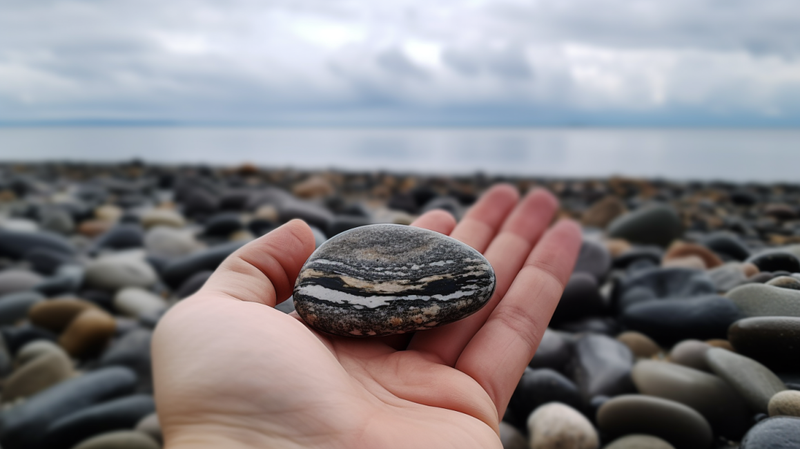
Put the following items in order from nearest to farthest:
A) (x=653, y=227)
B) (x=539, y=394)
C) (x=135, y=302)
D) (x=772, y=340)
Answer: (x=772, y=340)
(x=539, y=394)
(x=135, y=302)
(x=653, y=227)

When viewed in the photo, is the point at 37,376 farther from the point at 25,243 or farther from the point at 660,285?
the point at 660,285

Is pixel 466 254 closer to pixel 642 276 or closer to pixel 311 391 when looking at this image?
pixel 311 391

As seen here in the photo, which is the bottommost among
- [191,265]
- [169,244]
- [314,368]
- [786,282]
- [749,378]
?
[169,244]

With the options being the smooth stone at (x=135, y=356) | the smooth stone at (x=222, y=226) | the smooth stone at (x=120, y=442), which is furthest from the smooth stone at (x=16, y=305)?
the smooth stone at (x=222, y=226)

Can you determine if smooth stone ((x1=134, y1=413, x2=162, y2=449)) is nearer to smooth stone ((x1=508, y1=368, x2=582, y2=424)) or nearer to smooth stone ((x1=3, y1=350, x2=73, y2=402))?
smooth stone ((x1=3, y1=350, x2=73, y2=402))

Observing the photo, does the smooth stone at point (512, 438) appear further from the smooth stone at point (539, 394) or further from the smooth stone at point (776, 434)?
the smooth stone at point (776, 434)

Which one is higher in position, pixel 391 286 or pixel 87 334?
pixel 391 286

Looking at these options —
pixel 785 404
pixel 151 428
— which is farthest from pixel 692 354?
pixel 151 428

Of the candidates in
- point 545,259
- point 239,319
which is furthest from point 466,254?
point 239,319
